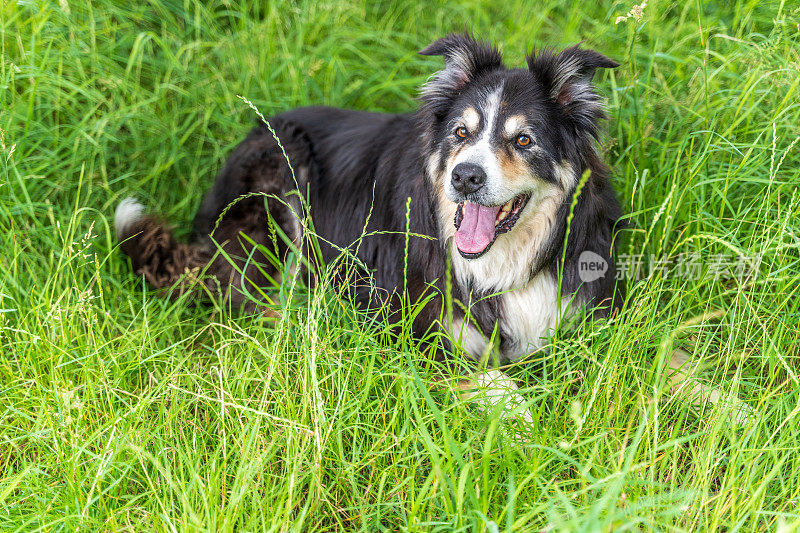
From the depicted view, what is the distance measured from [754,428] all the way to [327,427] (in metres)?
1.44

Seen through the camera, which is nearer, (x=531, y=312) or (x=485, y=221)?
(x=485, y=221)

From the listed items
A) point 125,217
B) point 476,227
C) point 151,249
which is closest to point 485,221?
point 476,227

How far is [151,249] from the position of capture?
3336 mm

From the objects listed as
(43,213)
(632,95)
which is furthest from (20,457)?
(632,95)

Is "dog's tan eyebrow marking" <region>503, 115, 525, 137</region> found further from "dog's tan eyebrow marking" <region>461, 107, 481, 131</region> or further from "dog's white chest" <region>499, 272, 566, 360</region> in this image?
"dog's white chest" <region>499, 272, 566, 360</region>

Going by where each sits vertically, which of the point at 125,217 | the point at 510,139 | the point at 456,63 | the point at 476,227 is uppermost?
Result: the point at 456,63

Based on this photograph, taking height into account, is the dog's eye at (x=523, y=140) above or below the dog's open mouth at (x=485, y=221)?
above

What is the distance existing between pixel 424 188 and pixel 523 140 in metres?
0.48

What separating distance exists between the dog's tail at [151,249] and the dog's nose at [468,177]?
1.49 m

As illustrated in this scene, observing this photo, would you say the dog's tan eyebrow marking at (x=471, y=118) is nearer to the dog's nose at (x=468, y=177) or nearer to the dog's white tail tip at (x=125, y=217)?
the dog's nose at (x=468, y=177)

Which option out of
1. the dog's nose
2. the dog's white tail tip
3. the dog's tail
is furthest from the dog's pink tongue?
the dog's white tail tip

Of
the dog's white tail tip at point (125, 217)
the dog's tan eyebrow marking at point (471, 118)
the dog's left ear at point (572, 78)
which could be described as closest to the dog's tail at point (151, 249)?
the dog's white tail tip at point (125, 217)

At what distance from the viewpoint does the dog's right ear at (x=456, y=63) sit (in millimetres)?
2844

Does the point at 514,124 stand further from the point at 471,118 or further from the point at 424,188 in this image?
the point at 424,188
